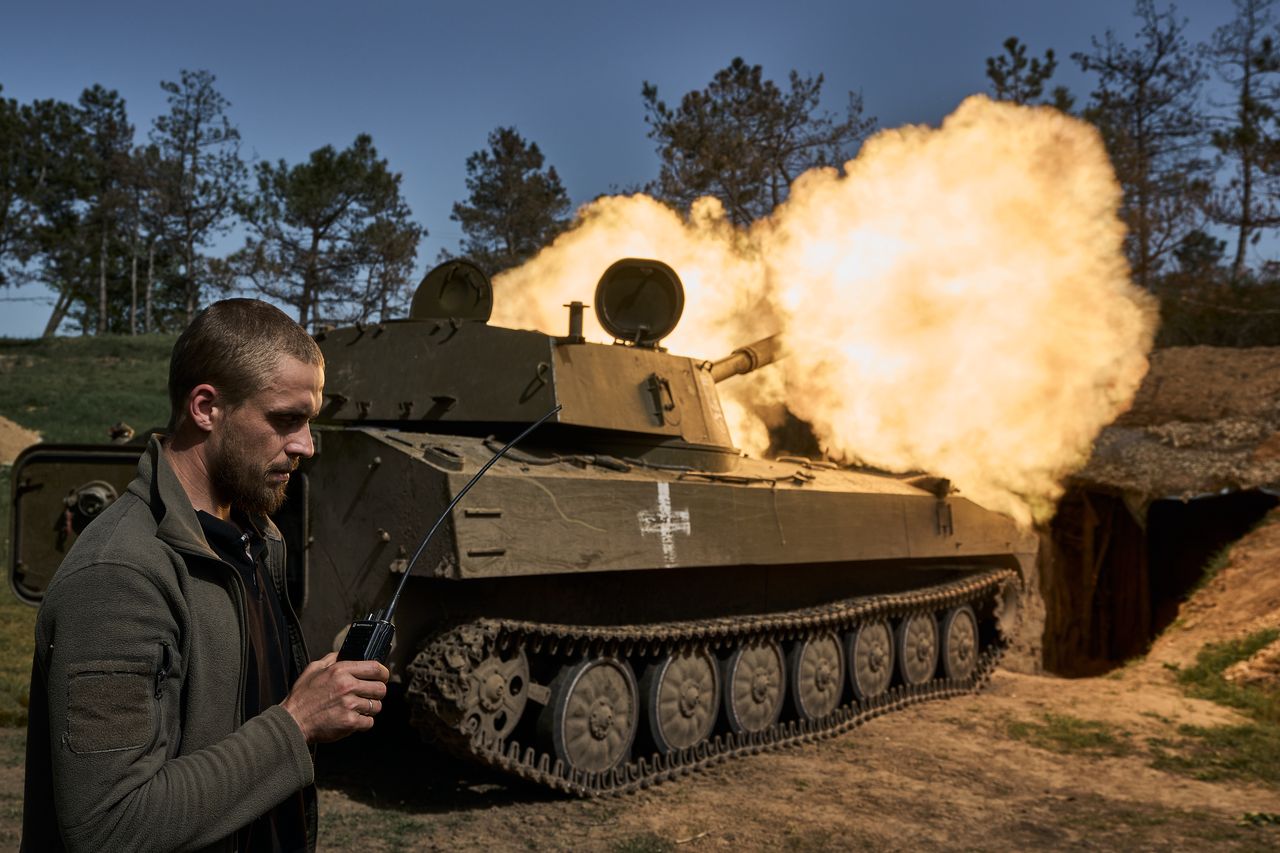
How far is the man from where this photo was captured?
75.3 inches

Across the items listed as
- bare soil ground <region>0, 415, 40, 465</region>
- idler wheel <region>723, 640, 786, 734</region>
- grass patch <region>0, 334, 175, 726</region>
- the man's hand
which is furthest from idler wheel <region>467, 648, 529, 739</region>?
bare soil ground <region>0, 415, 40, 465</region>

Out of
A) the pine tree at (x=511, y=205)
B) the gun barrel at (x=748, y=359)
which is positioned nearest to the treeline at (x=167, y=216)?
the pine tree at (x=511, y=205)

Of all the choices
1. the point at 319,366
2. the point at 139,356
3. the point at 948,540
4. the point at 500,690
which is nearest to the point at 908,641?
the point at 948,540

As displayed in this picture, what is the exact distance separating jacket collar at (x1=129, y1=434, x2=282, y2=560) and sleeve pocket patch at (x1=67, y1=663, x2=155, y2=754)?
0.24m

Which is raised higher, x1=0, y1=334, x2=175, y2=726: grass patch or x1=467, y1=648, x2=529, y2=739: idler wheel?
x1=0, y1=334, x2=175, y2=726: grass patch

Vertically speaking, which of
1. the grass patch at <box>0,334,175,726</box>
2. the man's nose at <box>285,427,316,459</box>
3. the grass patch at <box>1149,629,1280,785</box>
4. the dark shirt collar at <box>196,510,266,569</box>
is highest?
the grass patch at <box>0,334,175,726</box>

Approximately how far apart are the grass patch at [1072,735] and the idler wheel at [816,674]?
4.78ft

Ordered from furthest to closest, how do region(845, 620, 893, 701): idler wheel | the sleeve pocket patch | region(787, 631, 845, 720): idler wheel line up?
1. region(845, 620, 893, 701): idler wheel
2. region(787, 631, 845, 720): idler wheel
3. the sleeve pocket patch

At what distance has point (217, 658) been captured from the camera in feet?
7.00

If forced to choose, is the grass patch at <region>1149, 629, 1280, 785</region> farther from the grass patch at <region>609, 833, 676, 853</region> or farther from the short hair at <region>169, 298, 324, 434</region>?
the short hair at <region>169, 298, 324, 434</region>

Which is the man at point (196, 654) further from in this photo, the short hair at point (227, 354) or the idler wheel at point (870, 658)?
the idler wheel at point (870, 658)

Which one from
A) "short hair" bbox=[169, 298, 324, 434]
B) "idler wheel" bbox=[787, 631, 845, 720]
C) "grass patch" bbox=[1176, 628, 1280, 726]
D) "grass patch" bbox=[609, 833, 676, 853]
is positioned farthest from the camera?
"grass patch" bbox=[1176, 628, 1280, 726]

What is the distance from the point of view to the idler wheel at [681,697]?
785 centimetres

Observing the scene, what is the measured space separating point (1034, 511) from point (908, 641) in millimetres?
3739
